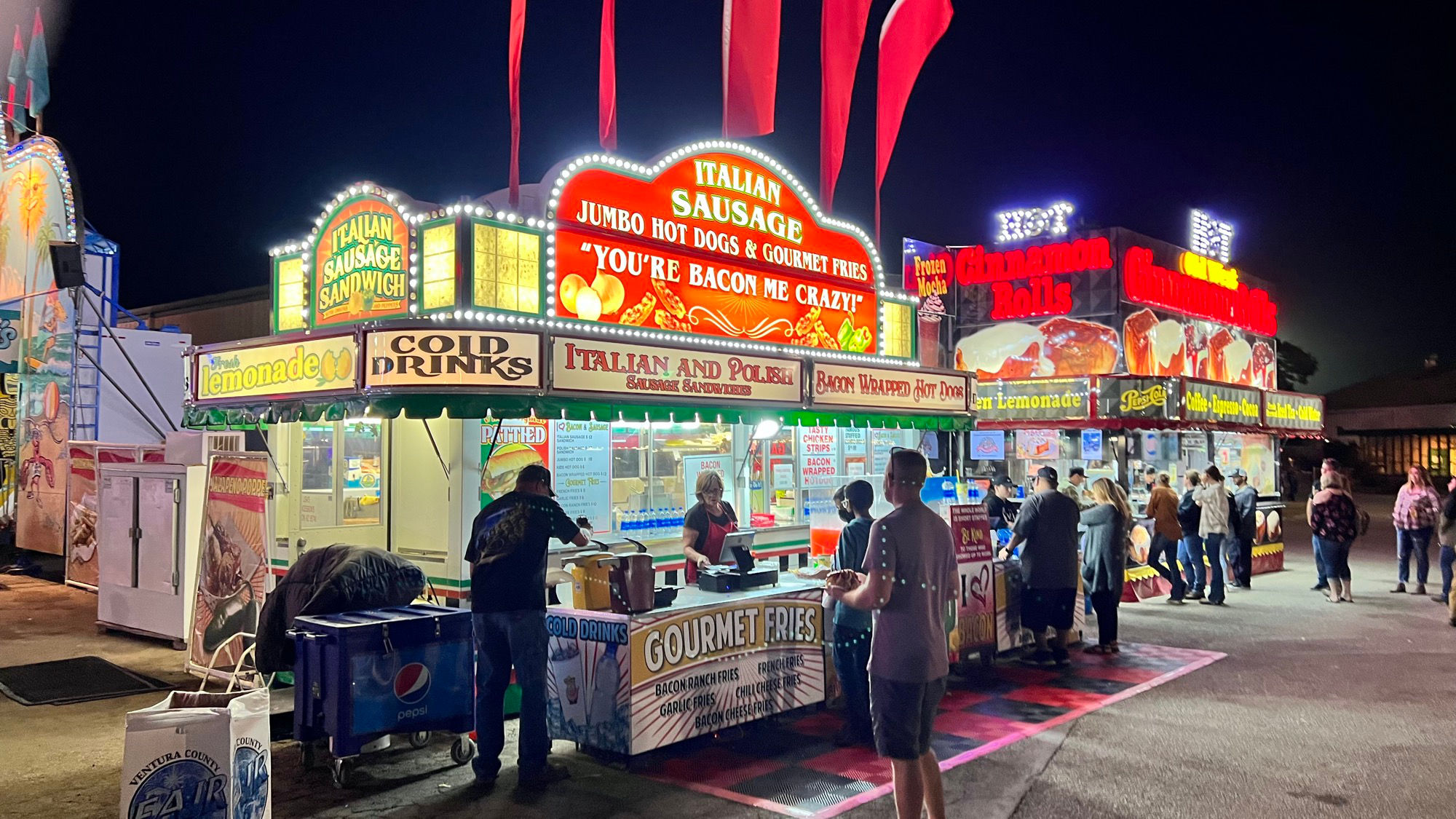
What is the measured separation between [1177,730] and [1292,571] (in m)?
12.4

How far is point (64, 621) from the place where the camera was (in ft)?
40.7

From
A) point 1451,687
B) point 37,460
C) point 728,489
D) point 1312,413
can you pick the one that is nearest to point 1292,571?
point 1312,413

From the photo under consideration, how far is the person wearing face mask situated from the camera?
22.9ft

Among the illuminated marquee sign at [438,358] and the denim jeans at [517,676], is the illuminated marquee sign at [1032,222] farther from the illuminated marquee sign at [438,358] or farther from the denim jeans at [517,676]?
the denim jeans at [517,676]

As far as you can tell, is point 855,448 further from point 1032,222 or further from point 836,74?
point 1032,222

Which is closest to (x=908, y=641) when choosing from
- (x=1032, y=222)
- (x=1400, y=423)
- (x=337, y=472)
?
(x=337, y=472)

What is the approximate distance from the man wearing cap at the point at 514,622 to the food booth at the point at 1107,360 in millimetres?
13141

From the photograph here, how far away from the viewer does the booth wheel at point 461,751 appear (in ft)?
21.7

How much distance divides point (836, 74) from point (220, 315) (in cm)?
2544

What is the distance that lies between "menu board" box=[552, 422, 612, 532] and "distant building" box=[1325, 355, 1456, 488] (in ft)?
154

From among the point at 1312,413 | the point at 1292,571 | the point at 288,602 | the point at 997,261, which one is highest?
the point at 997,261

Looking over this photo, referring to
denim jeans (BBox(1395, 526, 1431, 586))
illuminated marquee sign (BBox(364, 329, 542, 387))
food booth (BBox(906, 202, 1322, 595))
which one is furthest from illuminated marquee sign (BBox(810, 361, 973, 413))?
denim jeans (BBox(1395, 526, 1431, 586))

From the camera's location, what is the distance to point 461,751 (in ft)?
21.7

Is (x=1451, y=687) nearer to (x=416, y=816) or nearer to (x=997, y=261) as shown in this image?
(x=416, y=816)
